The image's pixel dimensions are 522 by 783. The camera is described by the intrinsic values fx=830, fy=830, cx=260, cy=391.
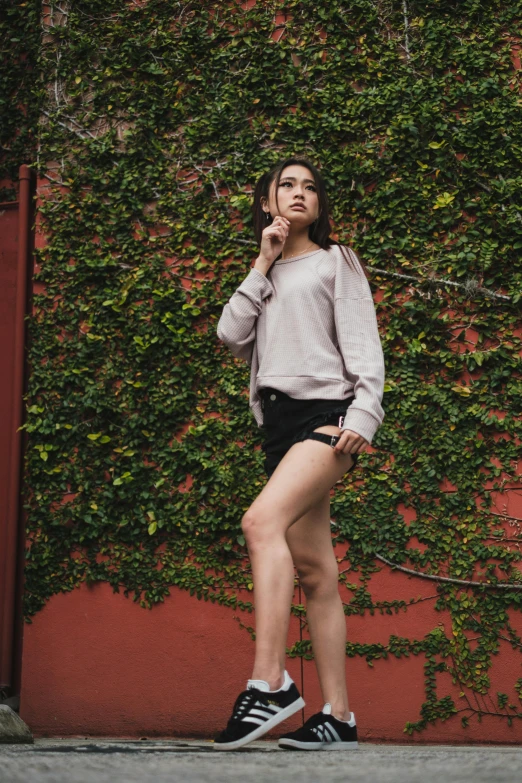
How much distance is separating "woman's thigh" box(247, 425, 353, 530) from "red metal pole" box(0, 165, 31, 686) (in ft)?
7.09

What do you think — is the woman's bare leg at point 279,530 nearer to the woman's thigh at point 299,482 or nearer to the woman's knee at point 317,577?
the woman's thigh at point 299,482

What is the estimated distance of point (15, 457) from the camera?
4.13 metres

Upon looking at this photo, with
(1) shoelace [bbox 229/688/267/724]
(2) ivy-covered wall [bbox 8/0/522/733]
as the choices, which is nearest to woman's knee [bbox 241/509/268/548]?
(1) shoelace [bbox 229/688/267/724]

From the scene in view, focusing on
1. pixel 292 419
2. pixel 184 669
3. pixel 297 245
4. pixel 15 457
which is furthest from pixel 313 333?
pixel 15 457

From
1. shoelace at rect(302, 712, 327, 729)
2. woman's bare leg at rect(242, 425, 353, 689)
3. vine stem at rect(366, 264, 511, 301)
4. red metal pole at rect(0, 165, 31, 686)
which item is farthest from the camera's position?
red metal pole at rect(0, 165, 31, 686)

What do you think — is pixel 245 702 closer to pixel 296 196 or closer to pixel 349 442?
pixel 349 442

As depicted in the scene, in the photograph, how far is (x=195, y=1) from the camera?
13.6 ft

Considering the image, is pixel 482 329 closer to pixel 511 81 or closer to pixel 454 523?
pixel 454 523

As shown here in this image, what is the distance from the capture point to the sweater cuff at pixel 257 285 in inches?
100

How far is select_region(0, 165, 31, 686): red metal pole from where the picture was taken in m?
4.05

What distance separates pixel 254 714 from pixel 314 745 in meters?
0.30

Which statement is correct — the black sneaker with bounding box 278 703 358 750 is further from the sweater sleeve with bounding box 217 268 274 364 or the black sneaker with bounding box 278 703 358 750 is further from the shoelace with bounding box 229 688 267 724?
the sweater sleeve with bounding box 217 268 274 364

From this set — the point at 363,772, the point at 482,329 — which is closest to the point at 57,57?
the point at 482,329

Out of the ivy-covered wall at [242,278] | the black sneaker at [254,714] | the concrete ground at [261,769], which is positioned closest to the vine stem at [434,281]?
the ivy-covered wall at [242,278]
